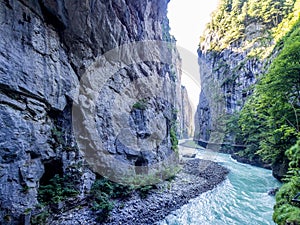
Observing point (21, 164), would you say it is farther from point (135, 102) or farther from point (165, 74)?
point (165, 74)

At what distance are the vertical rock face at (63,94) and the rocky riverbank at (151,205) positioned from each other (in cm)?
113

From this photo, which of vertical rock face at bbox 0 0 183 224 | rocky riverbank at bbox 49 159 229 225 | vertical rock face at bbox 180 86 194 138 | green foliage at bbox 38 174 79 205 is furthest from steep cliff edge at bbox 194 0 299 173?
vertical rock face at bbox 180 86 194 138

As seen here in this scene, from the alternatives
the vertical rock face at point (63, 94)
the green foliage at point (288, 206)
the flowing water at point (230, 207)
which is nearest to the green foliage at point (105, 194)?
the vertical rock face at point (63, 94)

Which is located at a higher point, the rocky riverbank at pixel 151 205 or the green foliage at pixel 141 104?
the green foliage at pixel 141 104

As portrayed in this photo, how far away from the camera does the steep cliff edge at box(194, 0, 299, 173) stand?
26.2m

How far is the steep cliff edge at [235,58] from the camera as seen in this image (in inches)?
1030

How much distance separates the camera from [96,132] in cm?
880

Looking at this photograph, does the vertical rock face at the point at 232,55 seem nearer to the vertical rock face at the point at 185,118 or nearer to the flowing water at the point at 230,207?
the flowing water at the point at 230,207

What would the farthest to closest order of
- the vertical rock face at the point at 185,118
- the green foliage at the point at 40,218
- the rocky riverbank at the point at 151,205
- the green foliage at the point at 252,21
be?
the vertical rock face at the point at 185,118, the green foliage at the point at 252,21, the rocky riverbank at the point at 151,205, the green foliage at the point at 40,218

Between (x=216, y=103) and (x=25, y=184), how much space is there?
39.2 m

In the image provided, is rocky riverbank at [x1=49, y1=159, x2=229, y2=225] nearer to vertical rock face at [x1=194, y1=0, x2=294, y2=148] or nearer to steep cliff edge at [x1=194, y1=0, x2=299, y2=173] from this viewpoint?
steep cliff edge at [x1=194, y1=0, x2=299, y2=173]

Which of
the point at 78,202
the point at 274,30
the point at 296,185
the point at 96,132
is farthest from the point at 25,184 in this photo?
the point at 274,30

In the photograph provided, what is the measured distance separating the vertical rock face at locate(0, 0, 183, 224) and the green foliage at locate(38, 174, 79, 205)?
0.35m

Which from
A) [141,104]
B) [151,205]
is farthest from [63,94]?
[151,205]
